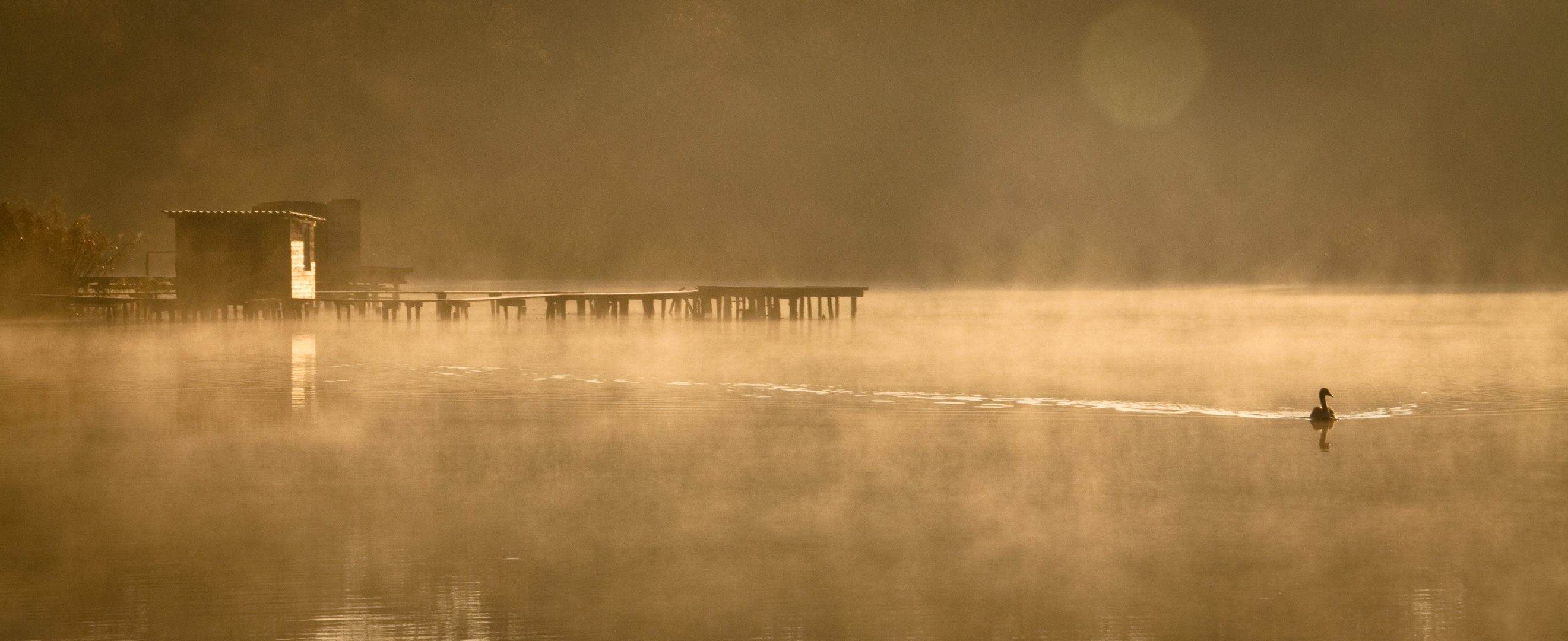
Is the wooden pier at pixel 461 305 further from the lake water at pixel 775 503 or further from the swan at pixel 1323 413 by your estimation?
the swan at pixel 1323 413

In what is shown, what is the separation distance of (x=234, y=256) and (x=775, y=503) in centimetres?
3532

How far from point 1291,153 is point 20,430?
134 metres

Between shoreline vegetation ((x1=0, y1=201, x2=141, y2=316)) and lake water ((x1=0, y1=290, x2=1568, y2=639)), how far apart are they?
21.0m

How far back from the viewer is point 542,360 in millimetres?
29906

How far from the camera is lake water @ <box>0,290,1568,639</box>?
8.46m

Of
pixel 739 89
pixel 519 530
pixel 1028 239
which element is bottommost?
pixel 519 530

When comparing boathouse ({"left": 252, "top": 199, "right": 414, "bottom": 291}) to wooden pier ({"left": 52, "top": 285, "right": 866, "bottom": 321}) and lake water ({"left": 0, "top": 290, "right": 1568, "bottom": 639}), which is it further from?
lake water ({"left": 0, "top": 290, "right": 1568, "bottom": 639})

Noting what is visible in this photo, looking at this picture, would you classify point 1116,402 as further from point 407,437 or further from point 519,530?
point 519,530

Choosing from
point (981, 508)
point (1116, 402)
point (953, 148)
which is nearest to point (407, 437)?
point (981, 508)

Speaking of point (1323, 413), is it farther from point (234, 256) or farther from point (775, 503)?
point (234, 256)

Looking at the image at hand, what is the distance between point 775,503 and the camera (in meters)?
12.2

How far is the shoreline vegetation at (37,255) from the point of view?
146 feet

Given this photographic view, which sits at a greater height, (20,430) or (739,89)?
(739,89)

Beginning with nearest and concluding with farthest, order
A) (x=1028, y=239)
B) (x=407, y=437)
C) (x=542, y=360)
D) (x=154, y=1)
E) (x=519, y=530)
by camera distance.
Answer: (x=519, y=530), (x=407, y=437), (x=542, y=360), (x=154, y=1), (x=1028, y=239)
